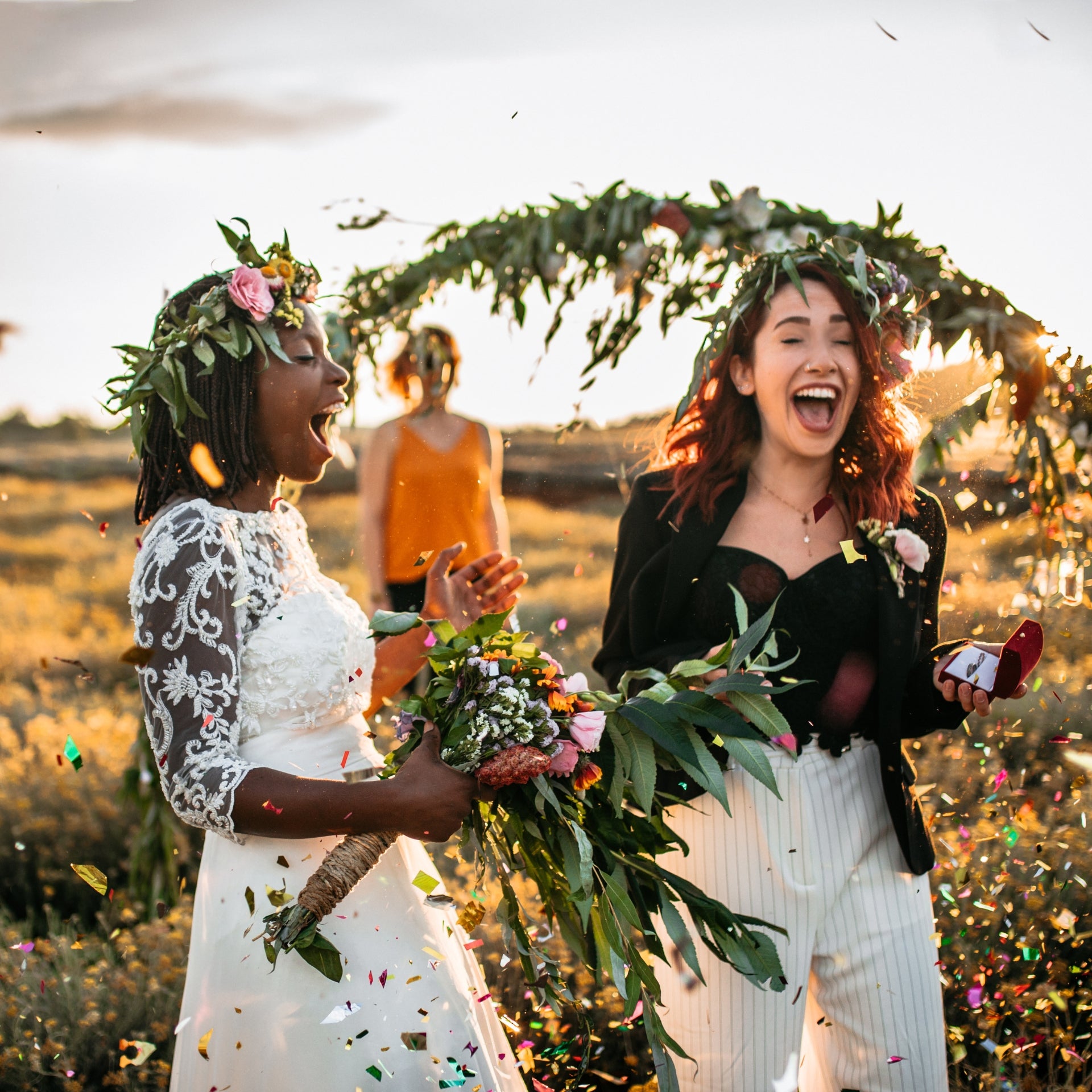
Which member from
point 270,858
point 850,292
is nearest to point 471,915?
point 270,858

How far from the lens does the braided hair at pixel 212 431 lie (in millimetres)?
1846

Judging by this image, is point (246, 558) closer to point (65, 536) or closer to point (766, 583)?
point (766, 583)

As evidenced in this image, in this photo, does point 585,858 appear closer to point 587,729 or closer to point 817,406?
point 587,729

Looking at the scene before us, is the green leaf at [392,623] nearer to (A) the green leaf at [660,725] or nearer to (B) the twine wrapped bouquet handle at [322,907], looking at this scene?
(B) the twine wrapped bouquet handle at [322,907]

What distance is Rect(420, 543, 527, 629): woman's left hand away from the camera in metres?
2.16

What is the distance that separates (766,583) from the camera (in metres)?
2.12

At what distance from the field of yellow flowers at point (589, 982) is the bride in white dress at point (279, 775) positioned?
0.70 ft

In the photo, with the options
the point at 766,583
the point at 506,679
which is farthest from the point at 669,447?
the point at 506,679

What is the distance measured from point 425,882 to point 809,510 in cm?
116

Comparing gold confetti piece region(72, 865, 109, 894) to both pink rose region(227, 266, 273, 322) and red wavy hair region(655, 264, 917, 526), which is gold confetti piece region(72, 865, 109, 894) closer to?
pink rose region(227, 266, 273, 322)

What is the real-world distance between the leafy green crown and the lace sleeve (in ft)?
4.15

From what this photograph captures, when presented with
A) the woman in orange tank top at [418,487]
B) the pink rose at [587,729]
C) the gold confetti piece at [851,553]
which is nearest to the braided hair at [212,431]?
the pink rose at [587,729]

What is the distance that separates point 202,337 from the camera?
1.85m

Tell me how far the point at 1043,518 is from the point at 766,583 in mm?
1352
